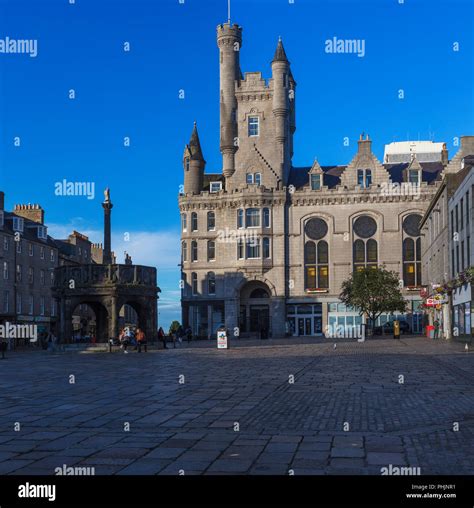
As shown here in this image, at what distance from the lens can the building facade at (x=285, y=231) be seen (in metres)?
74.9

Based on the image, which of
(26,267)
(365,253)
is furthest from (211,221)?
(26,267)

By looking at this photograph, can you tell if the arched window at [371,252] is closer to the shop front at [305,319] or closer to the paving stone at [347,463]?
the shop front at [305,319]

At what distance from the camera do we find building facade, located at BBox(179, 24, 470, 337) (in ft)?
246

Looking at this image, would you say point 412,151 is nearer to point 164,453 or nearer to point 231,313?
point 231,313

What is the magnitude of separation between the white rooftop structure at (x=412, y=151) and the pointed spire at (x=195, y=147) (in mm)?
28314

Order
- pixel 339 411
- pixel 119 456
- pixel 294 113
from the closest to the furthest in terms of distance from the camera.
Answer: pixel 119 456, pixel 339 411, pixel 294 113

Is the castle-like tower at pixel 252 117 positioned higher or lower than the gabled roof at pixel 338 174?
higher

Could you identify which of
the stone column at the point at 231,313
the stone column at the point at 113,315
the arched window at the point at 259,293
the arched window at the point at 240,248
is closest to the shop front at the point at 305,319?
the arched window at the point at 259,293

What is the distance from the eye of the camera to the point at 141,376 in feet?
74.0

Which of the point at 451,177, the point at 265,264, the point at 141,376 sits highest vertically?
the point at 451,177

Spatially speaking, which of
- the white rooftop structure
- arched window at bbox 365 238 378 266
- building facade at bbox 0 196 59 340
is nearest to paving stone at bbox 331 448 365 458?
building facade at bbox 0 196 59 340
